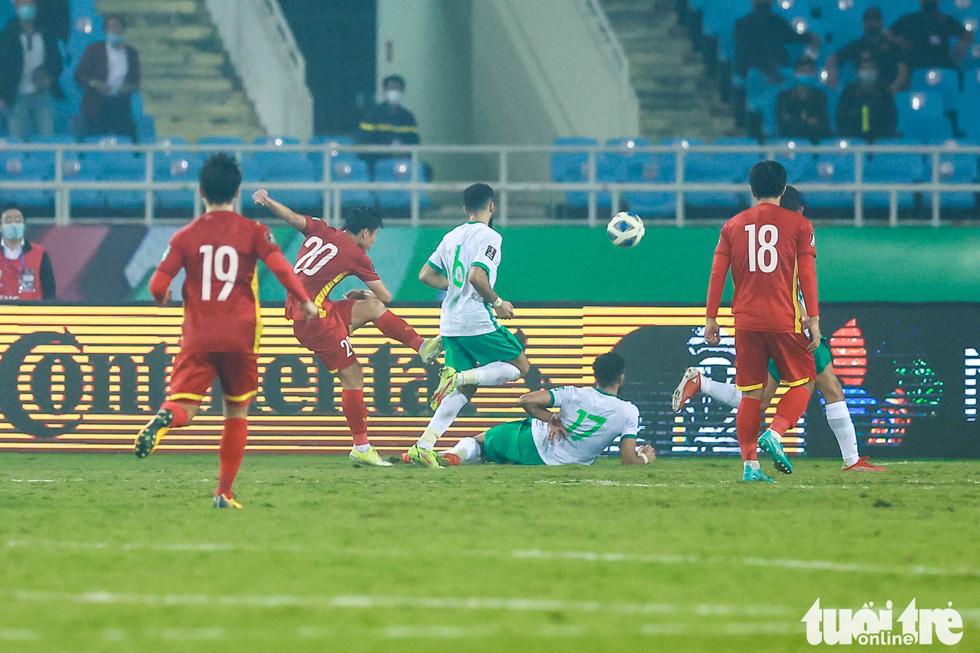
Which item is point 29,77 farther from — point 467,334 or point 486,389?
point 467,334

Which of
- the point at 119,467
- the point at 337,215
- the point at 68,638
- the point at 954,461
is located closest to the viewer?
the point at 68,638

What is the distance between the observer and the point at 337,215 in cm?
1343

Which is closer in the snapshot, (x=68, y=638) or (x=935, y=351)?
(x=68, y=638)

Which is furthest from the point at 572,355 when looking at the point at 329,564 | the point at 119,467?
the point at 329,564

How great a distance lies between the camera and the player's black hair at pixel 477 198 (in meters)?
9.65

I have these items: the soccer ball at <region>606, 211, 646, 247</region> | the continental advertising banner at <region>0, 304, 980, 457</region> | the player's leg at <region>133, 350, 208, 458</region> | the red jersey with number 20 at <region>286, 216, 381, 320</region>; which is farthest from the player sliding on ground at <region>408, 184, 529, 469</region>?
the player's leg at <region>133, 350, 208, 458</region>

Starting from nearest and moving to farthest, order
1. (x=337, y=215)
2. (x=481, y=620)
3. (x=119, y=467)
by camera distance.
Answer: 1. (x=481, y=620)
2. (x=119, y=467)
3. (x=337, y=215)

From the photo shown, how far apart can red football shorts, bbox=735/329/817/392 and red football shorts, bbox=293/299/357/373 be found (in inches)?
122

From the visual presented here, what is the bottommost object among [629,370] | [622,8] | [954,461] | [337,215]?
[954,461]

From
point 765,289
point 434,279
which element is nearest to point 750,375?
point 765,289

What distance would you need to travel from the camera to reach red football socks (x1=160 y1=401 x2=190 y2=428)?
6921 millimetres

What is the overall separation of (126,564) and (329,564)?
802 mm

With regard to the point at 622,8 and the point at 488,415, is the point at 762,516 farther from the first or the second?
the point at 622,8

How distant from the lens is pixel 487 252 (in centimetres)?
955
